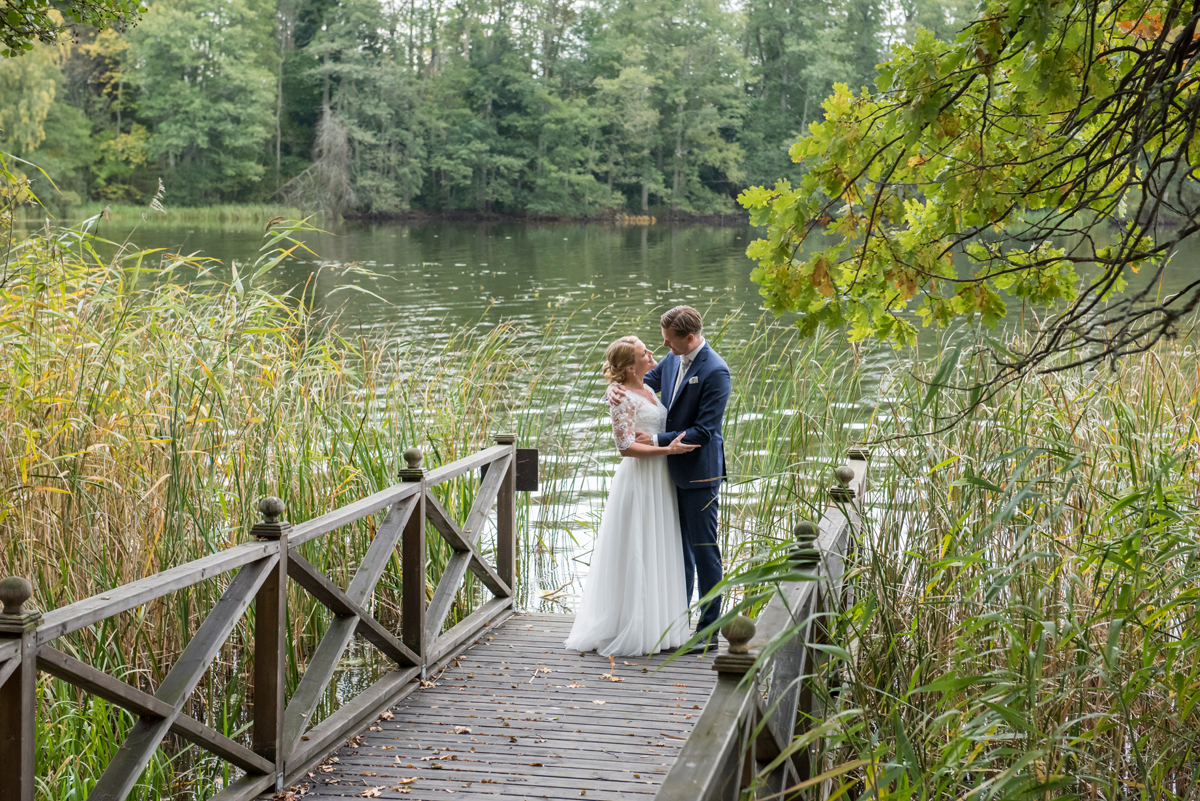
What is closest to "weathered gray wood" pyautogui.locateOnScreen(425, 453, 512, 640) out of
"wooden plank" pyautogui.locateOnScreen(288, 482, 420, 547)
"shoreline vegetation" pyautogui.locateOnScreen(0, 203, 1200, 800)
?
"shoreline vegetation" pyautogui.locateOnScreen(0, 203, 1200, 800)

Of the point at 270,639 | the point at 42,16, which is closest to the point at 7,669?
the point at 270,639

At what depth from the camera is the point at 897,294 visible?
3.01 metres

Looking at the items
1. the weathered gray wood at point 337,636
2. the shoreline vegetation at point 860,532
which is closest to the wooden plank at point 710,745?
the shoreline vegetation at point 860,532

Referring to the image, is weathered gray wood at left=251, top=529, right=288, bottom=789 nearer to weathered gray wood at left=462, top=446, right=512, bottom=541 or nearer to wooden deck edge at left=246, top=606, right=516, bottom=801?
wooden deck edge at left=246, top=606, right=516, bottom=801

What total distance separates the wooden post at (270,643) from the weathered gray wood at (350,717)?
18 centimetres

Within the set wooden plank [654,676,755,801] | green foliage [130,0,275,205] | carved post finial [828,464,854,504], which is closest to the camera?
wooden plank [654,676,755,801]

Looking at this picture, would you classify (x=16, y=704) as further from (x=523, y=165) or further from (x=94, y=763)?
(x=523, y=165)

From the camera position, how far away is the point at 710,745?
1.71 m

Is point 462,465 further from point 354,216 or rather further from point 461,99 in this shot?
point 461,99

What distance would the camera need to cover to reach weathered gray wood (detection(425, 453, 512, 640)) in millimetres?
4898

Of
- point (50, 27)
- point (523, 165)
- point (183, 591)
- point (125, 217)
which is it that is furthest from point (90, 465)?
point (523, 165)

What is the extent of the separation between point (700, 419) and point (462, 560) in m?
1.39

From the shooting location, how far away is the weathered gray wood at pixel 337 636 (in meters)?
3.62

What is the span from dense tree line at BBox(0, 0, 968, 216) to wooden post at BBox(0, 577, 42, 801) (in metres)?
47.0
